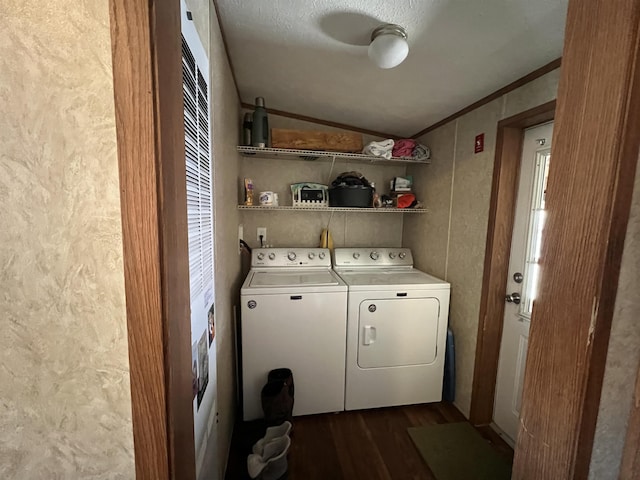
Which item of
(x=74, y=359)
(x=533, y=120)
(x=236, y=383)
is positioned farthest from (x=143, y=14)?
(x=236, y=383)

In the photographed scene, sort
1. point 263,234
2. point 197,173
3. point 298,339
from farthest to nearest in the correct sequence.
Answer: point 263,234 → point 298,339 → point 197,173

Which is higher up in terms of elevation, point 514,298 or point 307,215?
point 307,215

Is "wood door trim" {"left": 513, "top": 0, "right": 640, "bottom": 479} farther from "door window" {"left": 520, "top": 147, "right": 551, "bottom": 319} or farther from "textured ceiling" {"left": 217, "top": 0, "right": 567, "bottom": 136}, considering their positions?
"door window" {"left": 520, "top": 147, "right": 551, "bottom": 319}

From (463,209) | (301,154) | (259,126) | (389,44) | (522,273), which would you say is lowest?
(522,273)

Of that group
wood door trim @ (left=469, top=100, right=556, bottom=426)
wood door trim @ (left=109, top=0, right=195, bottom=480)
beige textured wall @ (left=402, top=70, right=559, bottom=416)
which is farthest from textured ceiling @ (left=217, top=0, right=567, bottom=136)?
wood door trim @ (left=109, top=0, right=195, bottom=480)

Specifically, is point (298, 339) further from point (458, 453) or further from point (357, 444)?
point (458, 453)

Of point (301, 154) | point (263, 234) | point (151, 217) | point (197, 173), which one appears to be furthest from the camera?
point (263, 234)

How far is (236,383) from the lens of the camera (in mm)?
1893

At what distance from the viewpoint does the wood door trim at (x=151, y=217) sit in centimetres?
37

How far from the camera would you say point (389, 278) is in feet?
6.81

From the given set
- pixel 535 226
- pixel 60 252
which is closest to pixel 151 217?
pixel 60 252

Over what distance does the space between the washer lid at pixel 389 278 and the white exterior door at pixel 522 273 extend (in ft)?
1.47

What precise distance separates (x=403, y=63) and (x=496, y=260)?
1372 mm

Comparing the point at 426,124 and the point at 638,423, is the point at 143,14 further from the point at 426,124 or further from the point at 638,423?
the point at 426,124
